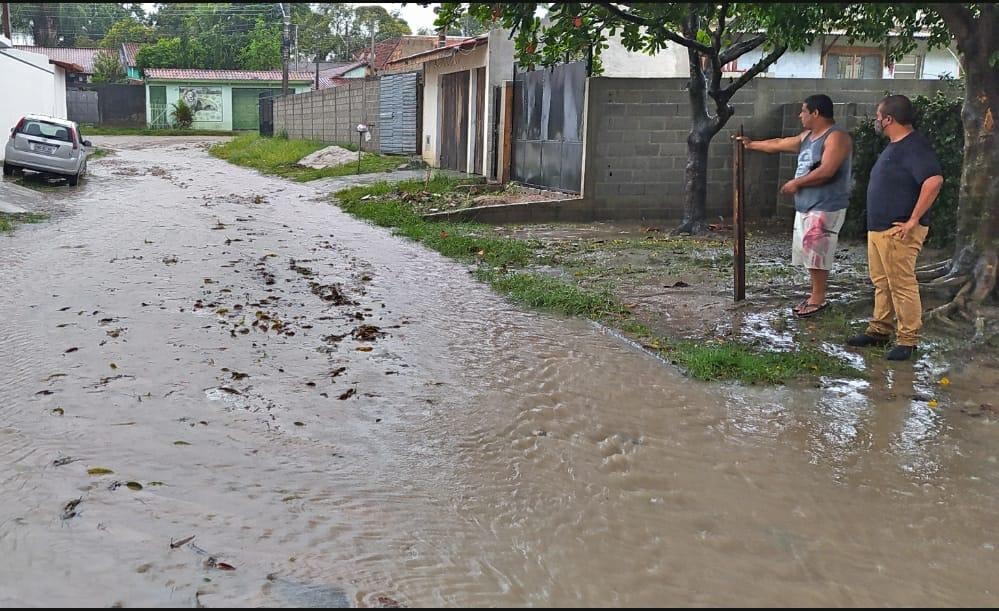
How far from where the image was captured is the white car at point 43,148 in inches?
758

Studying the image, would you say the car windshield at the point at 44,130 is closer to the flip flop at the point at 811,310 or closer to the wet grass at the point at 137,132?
the flip flop at the point at 811,310

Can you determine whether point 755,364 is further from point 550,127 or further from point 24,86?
point 24,86

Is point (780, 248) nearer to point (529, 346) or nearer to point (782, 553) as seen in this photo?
point (529, 346)

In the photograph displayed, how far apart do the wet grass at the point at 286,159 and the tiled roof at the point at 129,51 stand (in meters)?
19.6

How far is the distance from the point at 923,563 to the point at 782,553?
0.53 m

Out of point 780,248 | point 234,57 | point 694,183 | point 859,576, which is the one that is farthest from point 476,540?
point 234,57

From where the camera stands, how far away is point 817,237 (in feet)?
24.0

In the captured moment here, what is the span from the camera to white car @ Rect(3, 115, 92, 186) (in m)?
19.3

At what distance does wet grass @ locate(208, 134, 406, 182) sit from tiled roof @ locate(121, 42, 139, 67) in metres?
19.6

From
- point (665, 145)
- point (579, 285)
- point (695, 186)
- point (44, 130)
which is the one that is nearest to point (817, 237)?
point (579, 285)

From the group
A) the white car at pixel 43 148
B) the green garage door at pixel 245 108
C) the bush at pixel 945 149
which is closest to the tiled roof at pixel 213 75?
the green garage door at pixel 245 108

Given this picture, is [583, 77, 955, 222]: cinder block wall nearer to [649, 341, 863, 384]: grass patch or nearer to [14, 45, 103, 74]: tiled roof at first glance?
[649, 341, 863, 384]: grass patch

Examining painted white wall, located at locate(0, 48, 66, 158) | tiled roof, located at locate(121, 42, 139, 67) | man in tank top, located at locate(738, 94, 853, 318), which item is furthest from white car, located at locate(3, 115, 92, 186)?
tiled roof, located at locate(121, 42, 139, 67)

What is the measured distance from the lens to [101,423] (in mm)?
5055
